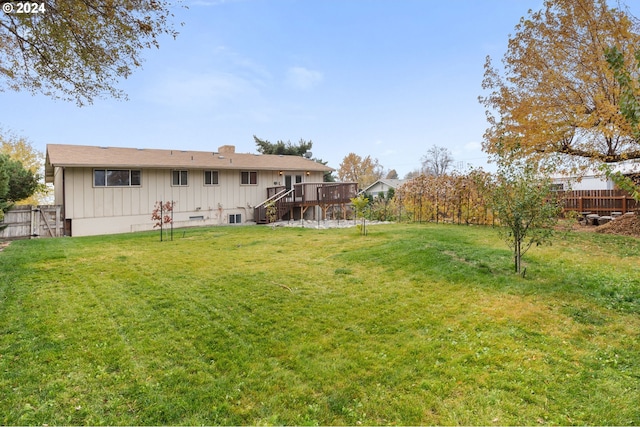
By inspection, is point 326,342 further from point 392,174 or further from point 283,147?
point 392,174

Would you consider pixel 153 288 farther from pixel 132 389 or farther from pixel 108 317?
pixel 132 389

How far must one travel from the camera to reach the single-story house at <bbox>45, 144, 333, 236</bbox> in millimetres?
13172

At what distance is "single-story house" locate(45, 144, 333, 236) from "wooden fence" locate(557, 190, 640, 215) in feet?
46.8

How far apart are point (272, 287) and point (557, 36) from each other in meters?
12.9

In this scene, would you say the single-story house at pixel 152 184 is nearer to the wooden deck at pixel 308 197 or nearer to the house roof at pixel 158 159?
the house roof at pixel 158 159

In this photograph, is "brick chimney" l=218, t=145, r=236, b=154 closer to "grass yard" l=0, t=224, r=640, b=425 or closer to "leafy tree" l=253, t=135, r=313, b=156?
"leafy tree" l=253, t=135, r=313, b=156

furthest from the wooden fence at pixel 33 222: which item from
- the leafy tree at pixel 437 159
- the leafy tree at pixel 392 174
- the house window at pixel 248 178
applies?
the leafy tree at pixel 392 174

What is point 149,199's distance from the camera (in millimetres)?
14938

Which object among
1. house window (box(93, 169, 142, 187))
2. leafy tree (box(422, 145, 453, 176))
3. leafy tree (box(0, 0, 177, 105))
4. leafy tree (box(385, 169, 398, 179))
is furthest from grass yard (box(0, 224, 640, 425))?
leafy tree (box(385, 169, 398, 179))

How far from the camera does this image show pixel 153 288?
554 cm

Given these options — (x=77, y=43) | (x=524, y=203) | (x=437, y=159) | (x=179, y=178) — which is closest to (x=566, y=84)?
(x=524, y=203)

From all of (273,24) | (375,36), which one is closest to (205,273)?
(273,24)

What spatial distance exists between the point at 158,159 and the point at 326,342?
47.8 ft

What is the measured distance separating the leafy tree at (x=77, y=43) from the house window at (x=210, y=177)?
32.0 feet
